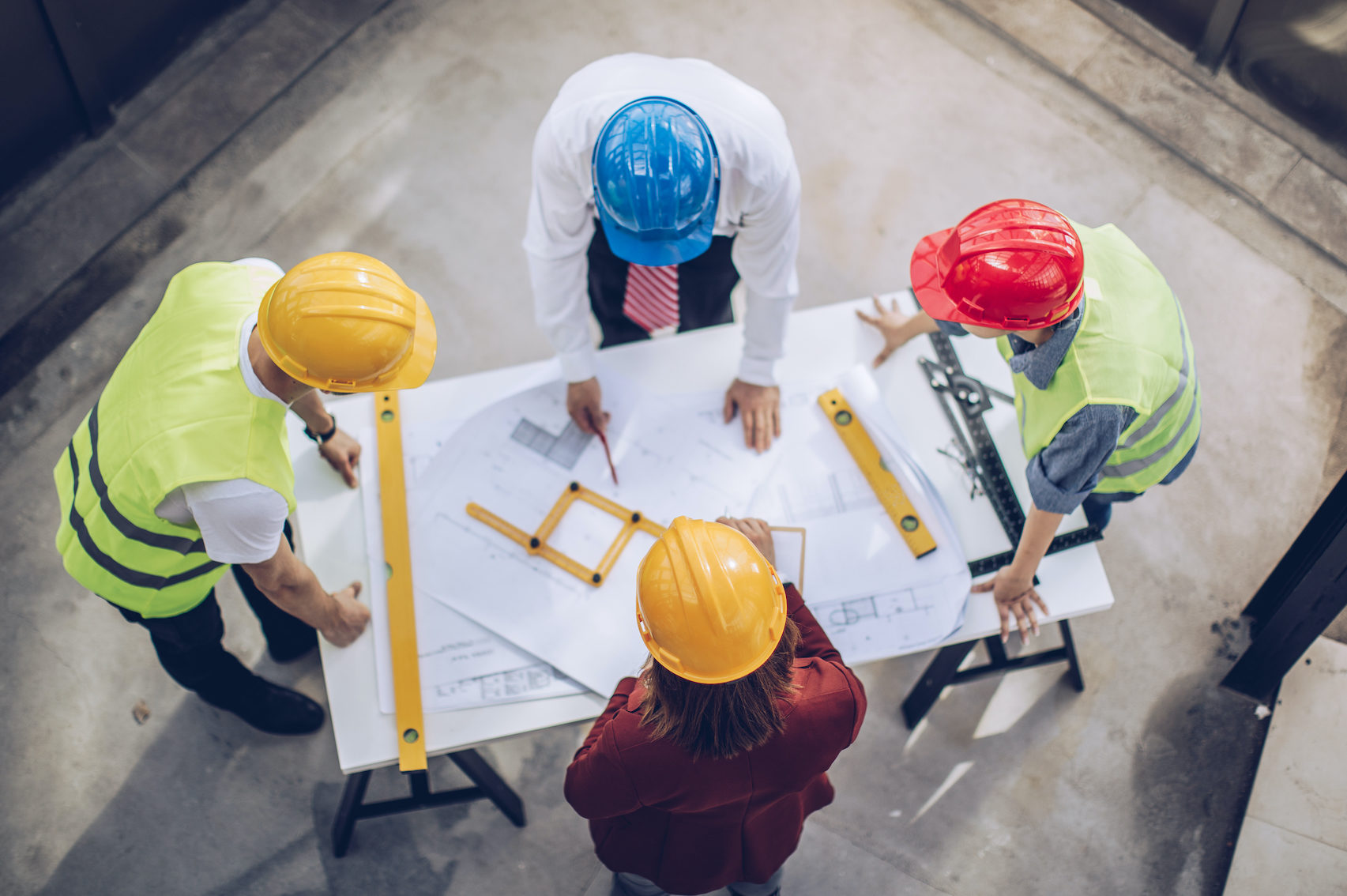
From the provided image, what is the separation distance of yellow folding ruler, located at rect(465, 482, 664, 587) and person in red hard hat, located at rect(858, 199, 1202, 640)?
2.69 ft

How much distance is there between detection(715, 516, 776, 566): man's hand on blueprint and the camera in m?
1.93

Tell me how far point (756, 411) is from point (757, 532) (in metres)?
0.36

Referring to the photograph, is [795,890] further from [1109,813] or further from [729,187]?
[729,187]

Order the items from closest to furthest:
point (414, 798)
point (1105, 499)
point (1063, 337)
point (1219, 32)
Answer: point (1063, 337) < point (1105, 499) < point (414, 798) < point (1219, 32)

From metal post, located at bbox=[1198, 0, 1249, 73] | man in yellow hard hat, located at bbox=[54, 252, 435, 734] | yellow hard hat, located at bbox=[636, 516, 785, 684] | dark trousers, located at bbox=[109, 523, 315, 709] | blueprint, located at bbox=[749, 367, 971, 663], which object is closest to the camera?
yellow hard hat, located at bbox=[636, 516, 785, 684]

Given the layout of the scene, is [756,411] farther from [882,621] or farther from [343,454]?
[343,454]

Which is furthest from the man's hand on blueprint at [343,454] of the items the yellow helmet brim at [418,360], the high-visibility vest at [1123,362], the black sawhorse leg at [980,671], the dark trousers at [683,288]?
the black sawhorse leg at [980,671]

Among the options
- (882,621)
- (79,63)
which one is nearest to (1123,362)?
(882,621)

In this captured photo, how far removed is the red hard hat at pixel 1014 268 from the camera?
5.38 ft

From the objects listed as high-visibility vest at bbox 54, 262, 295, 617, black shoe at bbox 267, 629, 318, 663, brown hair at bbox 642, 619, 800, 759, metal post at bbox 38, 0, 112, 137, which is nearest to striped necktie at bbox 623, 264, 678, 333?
high-visibility vest at bbox 54, 262, 295, 617

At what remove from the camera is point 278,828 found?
274 centimetres

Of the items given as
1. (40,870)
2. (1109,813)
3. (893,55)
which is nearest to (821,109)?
(893,55)

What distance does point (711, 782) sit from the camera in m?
1.61

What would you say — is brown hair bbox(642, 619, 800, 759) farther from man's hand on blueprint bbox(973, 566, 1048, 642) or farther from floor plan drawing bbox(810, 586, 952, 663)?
man's hand on blueprint bbox(973, 566, 1048, 642)
